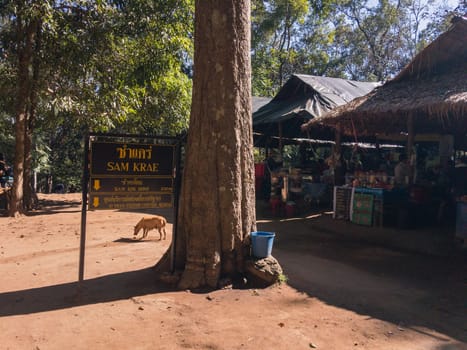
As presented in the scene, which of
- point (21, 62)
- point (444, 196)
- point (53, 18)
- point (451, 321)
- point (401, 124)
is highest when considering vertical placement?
point (53, 18)

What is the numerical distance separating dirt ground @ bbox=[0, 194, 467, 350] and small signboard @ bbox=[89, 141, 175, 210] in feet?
3.43

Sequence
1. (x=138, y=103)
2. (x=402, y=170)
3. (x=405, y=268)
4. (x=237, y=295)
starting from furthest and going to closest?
(x=138, y=103)
(x=402, y=170)
(x=405, y=268)
(x=237, y=295)

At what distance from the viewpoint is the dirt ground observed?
3.81m

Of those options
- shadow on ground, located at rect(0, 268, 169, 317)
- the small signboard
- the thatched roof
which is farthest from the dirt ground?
the thatched roof

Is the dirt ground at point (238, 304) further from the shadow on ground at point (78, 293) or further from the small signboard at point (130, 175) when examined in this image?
the small signboard at point (130, 175)

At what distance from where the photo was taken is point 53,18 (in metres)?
10.5

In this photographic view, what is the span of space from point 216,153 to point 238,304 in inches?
68.9

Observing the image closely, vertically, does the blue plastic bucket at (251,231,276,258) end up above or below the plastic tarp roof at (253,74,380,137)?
below

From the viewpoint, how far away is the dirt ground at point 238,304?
381 cm

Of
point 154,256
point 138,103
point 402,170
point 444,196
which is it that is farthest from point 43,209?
point 444,196

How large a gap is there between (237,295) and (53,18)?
8857mm

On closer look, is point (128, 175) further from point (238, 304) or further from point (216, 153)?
point (238, 304)

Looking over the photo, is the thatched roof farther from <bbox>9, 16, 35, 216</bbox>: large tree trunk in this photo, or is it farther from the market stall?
<bbox>9, 16, 35, 216</bbox>: large tree trunk

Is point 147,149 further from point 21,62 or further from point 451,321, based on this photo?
point 21,62
